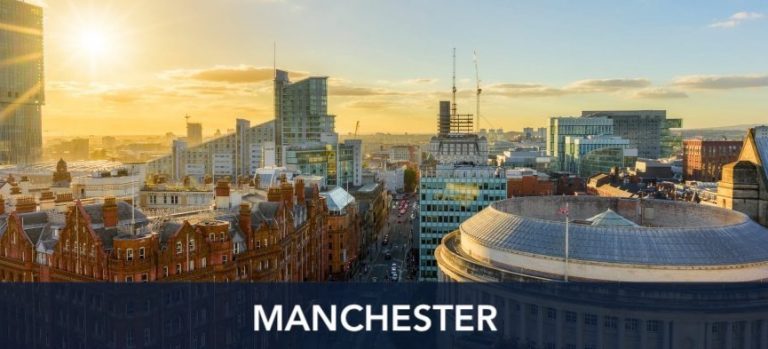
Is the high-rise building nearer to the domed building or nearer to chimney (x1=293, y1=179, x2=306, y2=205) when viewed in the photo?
chimney (x1=293, y1=179, x2=306, y2=205)

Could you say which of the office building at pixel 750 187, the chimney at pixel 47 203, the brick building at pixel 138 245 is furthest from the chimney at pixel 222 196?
the office building at pixel 750 187

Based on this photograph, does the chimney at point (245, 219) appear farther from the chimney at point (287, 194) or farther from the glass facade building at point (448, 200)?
the glass facade building at point (448, 200)

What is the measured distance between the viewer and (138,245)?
68.3 metres

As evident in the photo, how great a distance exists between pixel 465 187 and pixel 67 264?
95515 millimetres

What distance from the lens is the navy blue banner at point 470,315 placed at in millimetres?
69812

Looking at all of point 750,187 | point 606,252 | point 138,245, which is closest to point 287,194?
point 138,245

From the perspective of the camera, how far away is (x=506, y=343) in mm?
79062

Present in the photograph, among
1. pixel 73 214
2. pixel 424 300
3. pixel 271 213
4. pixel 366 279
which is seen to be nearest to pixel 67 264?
pixel 73 214

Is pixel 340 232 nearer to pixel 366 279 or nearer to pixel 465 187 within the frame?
pixel 366 279

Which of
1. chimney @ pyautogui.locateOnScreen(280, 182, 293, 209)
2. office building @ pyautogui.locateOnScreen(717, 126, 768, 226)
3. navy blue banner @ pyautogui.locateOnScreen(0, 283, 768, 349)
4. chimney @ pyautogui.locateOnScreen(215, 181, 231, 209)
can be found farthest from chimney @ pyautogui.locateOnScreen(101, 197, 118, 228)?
office building @ pyautogui.locateOnScreen(717, 126, 768, 226)

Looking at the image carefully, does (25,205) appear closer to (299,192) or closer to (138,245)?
(138,245)

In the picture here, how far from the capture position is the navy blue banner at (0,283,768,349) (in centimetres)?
Result: 6981

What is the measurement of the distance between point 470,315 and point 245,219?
33.5 meters

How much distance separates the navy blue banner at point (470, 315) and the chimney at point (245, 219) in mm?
7771
